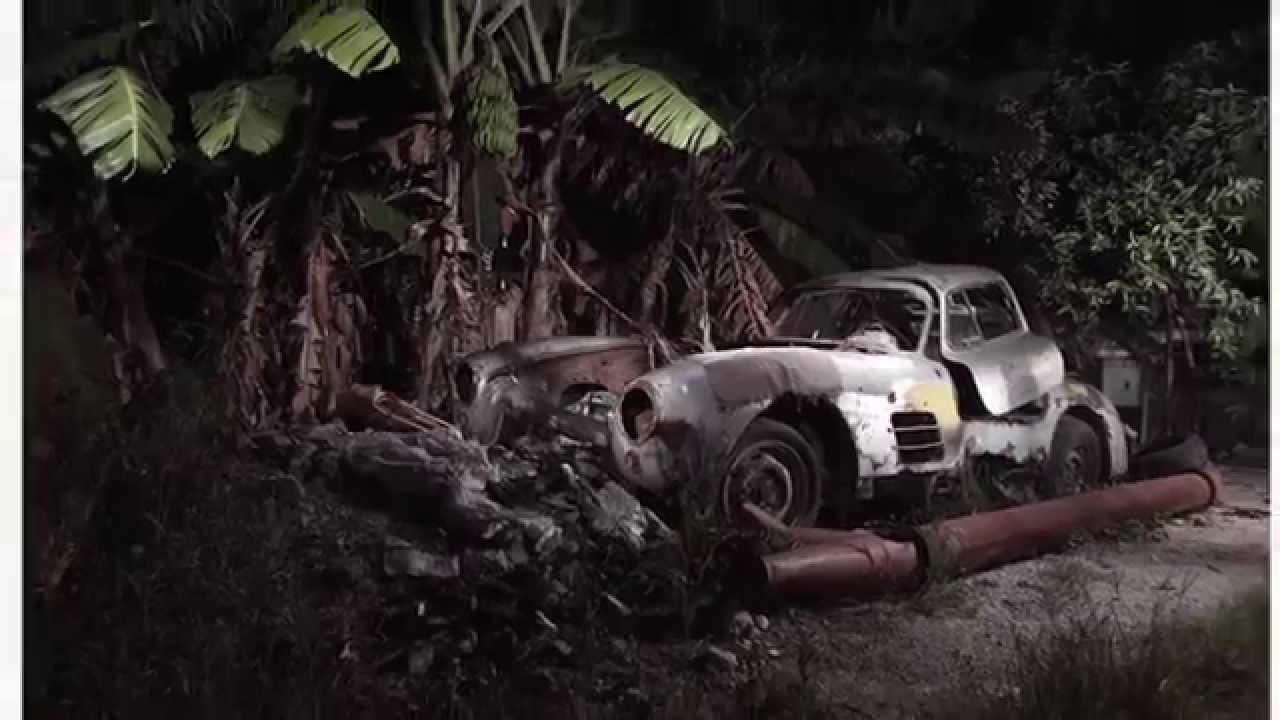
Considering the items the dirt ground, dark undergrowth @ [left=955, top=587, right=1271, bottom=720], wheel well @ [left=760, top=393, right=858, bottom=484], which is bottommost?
dark undergrowth @ [left=955, top=587, right=1271, bottom=720]

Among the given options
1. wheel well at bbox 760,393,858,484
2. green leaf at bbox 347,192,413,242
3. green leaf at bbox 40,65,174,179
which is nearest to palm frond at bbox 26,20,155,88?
green leaf at bbox 40,65,174,179

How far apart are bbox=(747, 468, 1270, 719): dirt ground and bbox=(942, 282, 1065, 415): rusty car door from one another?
234 millimetres

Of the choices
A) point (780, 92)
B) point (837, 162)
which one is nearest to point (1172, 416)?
point (837, 162)

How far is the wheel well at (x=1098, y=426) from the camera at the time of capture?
186 centimetres

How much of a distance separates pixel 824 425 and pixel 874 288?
20cm

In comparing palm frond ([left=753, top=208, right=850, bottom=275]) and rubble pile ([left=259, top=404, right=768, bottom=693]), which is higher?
palm frond ([left=753, top=208, right=850, bottom=275])

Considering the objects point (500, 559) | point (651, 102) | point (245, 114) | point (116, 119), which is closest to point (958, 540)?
point (500, 559)

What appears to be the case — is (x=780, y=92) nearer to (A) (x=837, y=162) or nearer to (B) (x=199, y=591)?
(A) (x=837, y=162)

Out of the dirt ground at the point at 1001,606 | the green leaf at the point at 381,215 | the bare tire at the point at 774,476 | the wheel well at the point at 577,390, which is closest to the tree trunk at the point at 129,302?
the green leaf at the point at 381,215

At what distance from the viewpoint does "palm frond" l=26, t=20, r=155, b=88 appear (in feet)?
5.75

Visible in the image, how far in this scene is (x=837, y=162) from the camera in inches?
72.6

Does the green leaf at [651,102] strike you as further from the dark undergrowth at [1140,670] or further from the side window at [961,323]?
the dark undergrowth at [1140,670]

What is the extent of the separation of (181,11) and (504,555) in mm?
853

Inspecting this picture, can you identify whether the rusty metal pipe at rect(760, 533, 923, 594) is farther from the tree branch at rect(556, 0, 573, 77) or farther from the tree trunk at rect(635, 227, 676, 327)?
the tree branch at rect(556, 0, 573, 77)
